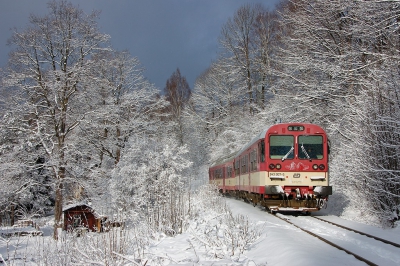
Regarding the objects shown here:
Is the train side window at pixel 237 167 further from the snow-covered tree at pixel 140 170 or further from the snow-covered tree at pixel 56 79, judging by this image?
the snow-covered tree at pixel 56 79

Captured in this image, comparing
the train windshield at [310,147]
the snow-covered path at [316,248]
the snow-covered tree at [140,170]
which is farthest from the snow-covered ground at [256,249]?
the snow-covered tree at [140,170]

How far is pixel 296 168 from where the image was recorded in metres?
12.0

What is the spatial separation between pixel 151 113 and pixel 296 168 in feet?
47.7

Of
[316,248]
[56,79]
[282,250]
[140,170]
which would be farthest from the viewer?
[140,170]

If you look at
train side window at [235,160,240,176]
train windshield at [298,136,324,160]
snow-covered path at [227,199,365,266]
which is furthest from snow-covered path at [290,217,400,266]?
train side window at [235,160,240,176]

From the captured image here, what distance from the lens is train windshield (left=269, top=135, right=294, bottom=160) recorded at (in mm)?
12109

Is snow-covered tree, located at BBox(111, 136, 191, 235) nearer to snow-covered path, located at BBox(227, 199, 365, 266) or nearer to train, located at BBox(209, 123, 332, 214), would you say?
train, located at BBox(209, 123, 332, 214)

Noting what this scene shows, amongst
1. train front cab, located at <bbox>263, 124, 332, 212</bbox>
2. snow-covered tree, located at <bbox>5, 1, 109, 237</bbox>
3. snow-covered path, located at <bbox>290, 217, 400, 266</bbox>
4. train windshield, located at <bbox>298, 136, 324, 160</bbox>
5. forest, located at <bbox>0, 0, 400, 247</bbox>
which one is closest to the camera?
snow-covered path, located at <bbox>290, 217, 400, 266</bbox>

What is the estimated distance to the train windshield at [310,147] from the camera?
12.1 m

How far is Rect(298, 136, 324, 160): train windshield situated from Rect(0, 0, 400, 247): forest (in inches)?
27.1

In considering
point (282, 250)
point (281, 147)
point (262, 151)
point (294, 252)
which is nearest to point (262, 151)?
point (262, 151)

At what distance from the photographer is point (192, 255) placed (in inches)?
256

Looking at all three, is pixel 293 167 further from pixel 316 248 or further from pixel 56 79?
pixel 56 79

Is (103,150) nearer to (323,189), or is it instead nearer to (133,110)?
(133,110)
